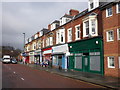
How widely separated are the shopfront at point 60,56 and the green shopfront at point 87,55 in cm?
138

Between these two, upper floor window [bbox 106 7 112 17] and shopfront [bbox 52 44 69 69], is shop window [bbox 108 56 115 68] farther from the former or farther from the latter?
shopfront [bbox 52 44 69 69]

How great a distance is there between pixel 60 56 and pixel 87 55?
8.66m

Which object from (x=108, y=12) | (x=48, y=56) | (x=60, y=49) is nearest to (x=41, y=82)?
(x=108, y=12)

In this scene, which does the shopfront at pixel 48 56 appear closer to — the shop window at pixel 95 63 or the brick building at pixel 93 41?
the brick building at pixel 93 41

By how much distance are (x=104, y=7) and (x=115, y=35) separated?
11.5 ft

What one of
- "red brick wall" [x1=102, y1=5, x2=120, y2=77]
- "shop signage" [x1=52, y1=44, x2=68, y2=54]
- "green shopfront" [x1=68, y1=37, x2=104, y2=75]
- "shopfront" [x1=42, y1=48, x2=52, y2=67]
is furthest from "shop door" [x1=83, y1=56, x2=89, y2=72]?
"shopfront" [x1=42, y1=48, x2=52, y2=67]

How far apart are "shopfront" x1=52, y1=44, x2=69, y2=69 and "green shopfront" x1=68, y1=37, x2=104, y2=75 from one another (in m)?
1.38

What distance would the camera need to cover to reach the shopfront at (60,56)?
85.7ft

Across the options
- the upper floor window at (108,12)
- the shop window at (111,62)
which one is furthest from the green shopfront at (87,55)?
the upper floor window at (108,12)

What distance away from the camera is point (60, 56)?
28.4 meters

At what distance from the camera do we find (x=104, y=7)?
17234 millimetres

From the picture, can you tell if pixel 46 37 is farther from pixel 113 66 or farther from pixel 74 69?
pixel 113 66

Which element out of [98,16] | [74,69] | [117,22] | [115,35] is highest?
[98,16]

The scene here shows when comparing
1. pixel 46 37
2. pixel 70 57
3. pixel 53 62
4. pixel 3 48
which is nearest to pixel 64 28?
pixel 70 57
